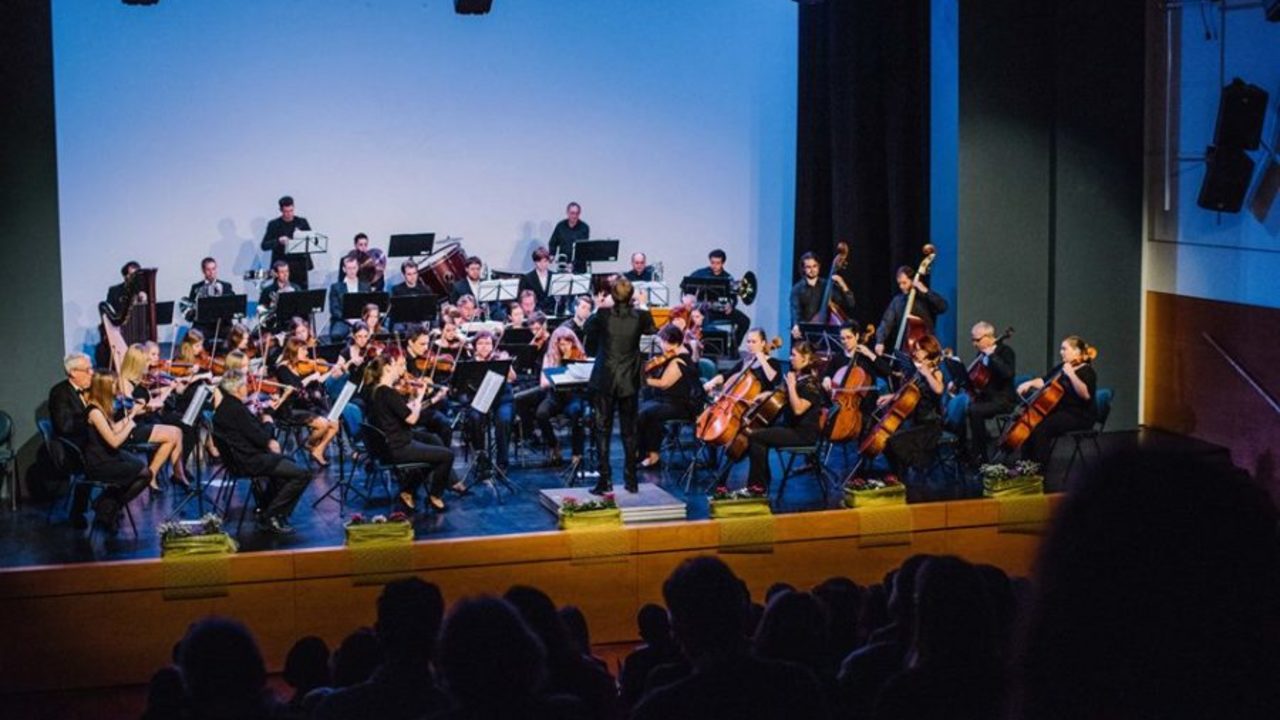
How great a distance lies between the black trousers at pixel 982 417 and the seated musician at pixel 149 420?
19.0ft

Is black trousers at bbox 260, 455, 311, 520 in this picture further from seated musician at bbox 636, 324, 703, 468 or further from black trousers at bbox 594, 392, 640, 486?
seated musician at bbox 636, 324, 703, 468

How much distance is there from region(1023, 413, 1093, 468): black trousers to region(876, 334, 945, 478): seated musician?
0.72 meters

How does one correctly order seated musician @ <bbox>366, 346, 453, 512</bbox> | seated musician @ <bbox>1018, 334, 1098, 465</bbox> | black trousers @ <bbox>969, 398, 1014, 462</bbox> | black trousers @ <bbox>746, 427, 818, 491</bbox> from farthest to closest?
black trousers @ <bbox>969, 398, 1014, 462</bbox> → seated musician @ <bbox>1018, 334, 1098, 465</bbox> → black trousers @ <bbox>746, 427, 818, 491</bbox> → seated musician @ <bbox>366, 346, 453, 512</bbox>

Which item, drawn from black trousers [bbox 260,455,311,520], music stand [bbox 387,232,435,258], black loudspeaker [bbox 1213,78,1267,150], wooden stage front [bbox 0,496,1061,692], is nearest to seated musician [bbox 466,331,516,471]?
black trousers [bbox 260,455,311,520]

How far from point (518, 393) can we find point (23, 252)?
12.5 feet

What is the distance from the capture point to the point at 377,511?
1025 centimetres

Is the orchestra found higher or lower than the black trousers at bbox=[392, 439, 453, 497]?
higher

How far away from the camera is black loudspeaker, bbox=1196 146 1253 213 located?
11477 millimetres

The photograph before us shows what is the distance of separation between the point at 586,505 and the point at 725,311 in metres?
5.66

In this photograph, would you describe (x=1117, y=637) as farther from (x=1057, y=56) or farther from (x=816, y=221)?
(x=816, y=221)

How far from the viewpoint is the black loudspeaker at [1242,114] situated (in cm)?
1122

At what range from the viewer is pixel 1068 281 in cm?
1308

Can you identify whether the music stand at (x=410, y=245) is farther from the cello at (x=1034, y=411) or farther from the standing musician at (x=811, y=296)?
the cello at (x=1034, y=411)

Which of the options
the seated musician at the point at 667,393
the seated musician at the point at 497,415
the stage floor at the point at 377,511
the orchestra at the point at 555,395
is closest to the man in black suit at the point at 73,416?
the orchestra at the point at 555,395
